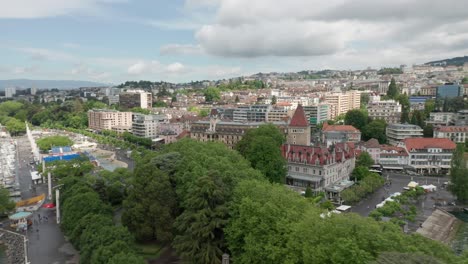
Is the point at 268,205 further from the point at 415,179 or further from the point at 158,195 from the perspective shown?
the point at 415,179

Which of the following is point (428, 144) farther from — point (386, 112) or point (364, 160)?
point (386, 112)

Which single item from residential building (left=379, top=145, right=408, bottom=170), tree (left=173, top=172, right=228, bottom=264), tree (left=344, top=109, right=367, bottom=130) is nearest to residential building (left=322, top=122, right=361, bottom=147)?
tree (left=344, top=109, right=367, bottom=130)

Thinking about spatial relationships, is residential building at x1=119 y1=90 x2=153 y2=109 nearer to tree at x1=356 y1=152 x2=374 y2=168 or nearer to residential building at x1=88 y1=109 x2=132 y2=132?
residential building at x1=88 y1=109 x2=132 y2=132

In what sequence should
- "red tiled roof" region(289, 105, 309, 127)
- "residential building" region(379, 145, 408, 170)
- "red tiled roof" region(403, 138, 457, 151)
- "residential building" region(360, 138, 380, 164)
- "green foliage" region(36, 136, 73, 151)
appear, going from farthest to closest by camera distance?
1. "green foliage" region(36, 136, 73, 151)
2. "residential building" region(360, 138, 380, 164)
3. "residential building" region(379, 145, 408, 170)
4. "red tiled roof" region(403, 138, 457, 151)
5. "red tiled roof" region(289, 105, 309, 127)

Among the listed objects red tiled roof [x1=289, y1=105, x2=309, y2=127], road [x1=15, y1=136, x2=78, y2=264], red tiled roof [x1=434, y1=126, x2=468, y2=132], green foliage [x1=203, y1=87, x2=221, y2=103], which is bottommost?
road [x1=15, y1=136, x2=78, y2=264]

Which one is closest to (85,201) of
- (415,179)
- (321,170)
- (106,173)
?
(106,173)

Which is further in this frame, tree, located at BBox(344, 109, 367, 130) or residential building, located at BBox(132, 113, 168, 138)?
residential building, located at BBox(132, 113, 168, 138)

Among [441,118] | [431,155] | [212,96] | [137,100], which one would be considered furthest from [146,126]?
[441,118]

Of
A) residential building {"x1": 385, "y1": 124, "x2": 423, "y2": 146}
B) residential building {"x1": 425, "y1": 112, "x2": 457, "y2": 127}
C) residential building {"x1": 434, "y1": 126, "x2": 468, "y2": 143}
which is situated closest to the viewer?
residential building {"x1": 434, "y1": 126, "x2": 468, "y2": 143}
